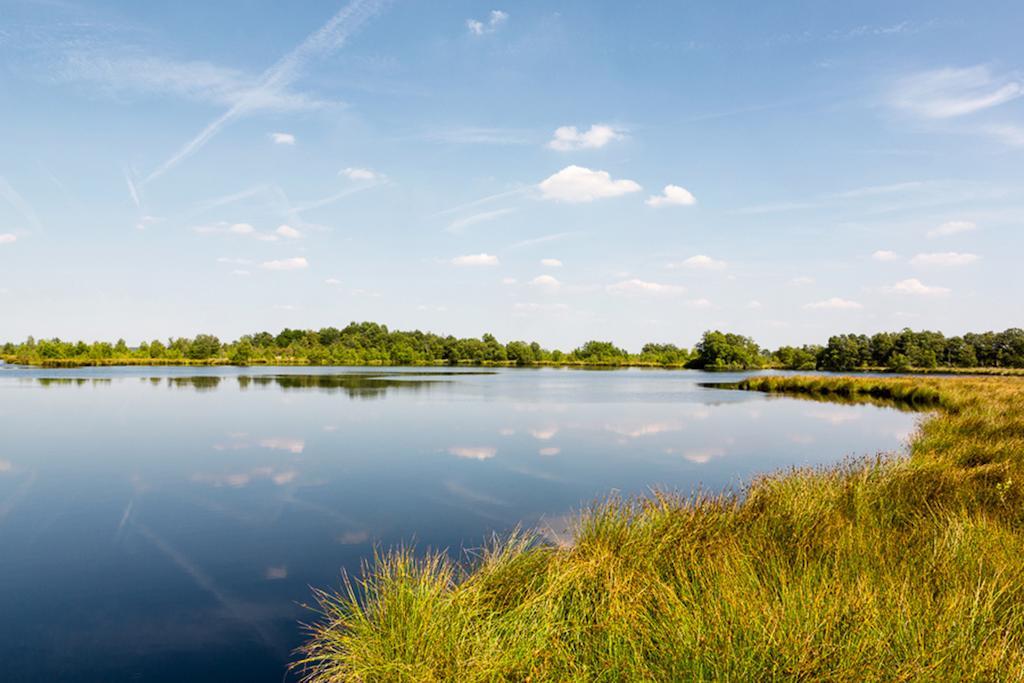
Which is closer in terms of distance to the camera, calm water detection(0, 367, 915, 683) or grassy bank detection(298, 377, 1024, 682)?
grassy bank detection(298, 377, 1024, 682)

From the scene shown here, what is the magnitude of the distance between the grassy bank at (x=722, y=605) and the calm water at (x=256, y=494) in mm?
1731

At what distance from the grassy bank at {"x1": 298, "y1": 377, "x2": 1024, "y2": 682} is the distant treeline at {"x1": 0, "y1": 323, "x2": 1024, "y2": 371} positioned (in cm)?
13657

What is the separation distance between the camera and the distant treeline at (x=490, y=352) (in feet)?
406

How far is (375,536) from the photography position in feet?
34.4

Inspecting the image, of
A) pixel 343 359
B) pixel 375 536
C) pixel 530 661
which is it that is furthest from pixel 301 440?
pixel 343 359

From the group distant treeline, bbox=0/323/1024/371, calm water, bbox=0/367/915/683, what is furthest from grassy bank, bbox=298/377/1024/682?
distant treeline, bbox=0/323/1024/371

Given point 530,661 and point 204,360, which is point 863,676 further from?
point 204,360

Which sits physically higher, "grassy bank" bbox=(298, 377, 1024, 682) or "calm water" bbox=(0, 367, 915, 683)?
"grassy bank" bbox=(298, 377, 1024, 682)

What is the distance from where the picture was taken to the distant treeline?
406ft

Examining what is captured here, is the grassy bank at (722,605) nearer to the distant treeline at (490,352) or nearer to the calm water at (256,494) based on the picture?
the calm water at (256,494)

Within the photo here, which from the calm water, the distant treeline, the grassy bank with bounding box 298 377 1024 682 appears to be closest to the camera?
the grassy bank with bounding box 298 377 1024 682

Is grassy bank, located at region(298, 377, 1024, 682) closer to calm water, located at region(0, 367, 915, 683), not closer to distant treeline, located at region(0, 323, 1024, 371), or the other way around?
calm water, located at region(0, 367, 915, 683)

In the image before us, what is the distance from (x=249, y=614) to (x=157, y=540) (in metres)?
4.33

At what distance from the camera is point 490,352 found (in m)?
167
